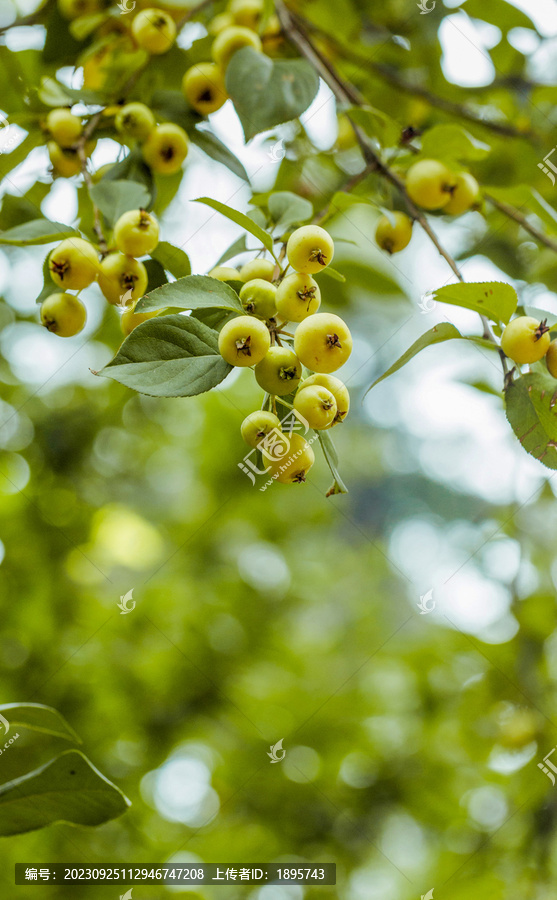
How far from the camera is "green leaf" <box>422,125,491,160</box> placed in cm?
97

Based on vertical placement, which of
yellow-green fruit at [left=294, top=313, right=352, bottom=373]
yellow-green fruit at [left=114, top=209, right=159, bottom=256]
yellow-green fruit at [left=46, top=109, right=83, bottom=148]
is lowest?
yellow-green fruit at [left=294, top=313, right=352, bottom=373]

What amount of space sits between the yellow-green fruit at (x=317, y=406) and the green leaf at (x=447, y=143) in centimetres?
61

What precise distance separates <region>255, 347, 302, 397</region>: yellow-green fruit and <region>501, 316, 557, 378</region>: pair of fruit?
240 millimetres

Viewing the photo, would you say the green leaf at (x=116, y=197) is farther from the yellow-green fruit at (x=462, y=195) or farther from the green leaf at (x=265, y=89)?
the yellow-green fruit at (x=462, y=195)

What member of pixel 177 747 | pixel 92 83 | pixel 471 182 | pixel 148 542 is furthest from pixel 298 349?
pixel 148 542

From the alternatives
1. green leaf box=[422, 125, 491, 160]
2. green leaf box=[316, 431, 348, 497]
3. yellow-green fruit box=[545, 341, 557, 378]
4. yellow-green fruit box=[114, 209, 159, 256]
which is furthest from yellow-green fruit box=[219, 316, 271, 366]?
green leaf box=[422, 125, 491, 160]

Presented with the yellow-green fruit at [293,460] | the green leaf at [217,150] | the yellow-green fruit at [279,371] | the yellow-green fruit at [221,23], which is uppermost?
the yellow-green fruit at [221,23]

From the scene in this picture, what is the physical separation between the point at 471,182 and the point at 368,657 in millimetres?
1905

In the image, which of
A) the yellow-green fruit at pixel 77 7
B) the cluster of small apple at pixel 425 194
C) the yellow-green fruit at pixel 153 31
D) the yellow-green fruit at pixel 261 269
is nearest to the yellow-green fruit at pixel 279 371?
the yellow-green fruit at pixel 261 269

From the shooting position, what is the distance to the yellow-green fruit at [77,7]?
1.12 metres

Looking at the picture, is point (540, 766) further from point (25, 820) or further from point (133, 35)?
point (133, 35)

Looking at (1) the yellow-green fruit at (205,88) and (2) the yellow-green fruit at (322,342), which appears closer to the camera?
(2) the yellow-green fruit at (322,342)

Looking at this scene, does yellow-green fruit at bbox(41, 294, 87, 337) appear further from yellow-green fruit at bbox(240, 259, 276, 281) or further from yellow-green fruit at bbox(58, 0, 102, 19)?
yellow-green fruit at bbox(58, 0, 102, 19)

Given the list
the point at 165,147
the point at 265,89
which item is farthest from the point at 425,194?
the point at 165,147
